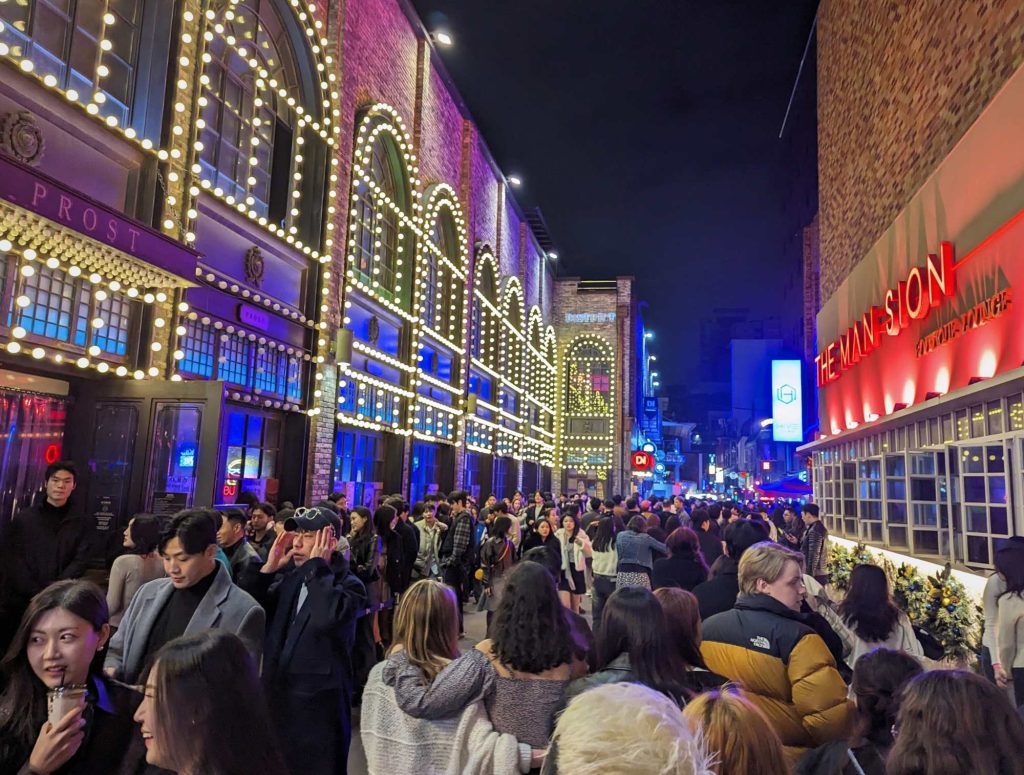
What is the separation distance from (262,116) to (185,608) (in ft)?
36.4

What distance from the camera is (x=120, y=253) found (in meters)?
8.02

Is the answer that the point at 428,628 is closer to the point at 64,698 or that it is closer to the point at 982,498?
the point at 64,698

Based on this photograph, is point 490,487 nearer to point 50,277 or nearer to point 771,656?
point 50,277

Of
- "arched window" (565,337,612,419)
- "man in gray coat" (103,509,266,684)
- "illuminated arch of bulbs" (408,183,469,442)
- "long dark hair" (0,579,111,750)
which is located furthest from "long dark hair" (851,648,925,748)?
"arched window" (565,337,612,419)

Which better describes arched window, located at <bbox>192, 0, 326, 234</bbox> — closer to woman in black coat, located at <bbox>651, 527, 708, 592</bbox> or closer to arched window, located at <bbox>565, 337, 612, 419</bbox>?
woman in black coat, located at <bbox>651, 527, 708, 592</bbox>

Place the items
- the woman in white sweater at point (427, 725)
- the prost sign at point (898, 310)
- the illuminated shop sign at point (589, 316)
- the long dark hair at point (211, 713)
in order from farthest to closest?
the illuminated shop sign at point (589, 316) < the prost sign at point (898, 310) < the woman in white sweater at point (427, 725) < the long dark hair at point (211, 713)

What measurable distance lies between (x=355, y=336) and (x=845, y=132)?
13.1 m

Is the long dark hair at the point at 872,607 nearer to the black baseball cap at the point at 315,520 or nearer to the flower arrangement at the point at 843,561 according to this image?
the black baseball cap at the point at 315,520

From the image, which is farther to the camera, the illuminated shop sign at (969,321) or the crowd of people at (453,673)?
the illuminated shop sign at (969,321)

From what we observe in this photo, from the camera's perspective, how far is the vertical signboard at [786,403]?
1257 inches

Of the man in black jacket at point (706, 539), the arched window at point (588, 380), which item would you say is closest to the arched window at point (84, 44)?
the man in black jacket at point (706, 539)

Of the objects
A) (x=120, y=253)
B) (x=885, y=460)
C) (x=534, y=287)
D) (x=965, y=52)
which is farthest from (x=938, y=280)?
(x=534, y=287)

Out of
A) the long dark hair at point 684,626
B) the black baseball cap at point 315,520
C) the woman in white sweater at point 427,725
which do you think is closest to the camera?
the woman in white sweater at point 427,725

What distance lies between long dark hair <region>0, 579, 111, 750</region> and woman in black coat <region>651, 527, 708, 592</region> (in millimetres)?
5522
